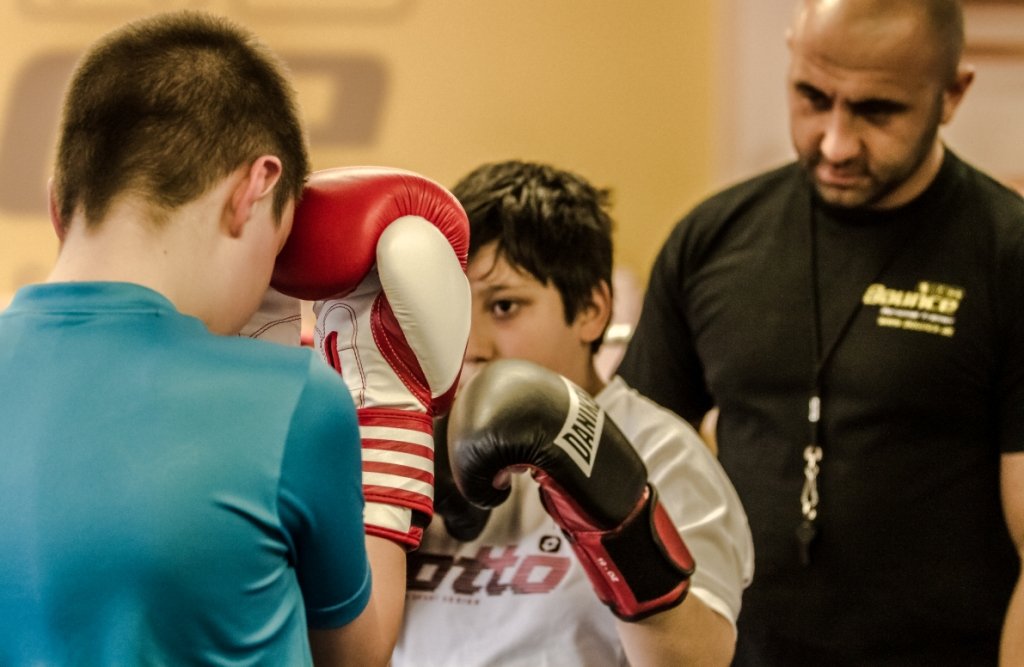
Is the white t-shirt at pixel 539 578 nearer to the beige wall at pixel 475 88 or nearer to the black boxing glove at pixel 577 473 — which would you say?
the black boxing glove at pixel 577 473

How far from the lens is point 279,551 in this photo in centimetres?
91

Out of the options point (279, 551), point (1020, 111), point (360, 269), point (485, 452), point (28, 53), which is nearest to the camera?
point (279, 551)

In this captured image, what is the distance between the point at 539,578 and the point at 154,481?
2.13ft

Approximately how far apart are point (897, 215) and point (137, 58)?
1.30 m

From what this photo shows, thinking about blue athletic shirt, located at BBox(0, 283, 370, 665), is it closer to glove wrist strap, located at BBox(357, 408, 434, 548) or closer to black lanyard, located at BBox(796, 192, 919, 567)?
glove wrist strap, located at BBox(357, 408, 434, 548)

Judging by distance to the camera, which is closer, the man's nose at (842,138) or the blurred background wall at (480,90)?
the man's nose at (842,138)

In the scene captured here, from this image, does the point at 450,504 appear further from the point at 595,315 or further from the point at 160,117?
the point at 160,117

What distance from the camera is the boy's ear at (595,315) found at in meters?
1.60

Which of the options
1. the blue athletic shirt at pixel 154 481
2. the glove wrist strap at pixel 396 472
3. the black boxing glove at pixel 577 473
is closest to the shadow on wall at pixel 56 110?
the black boxing glove at pixel 577 473

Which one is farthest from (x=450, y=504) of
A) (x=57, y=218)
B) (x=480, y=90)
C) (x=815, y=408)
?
(x=480, y=90)

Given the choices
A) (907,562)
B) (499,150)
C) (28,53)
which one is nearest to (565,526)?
(907,562)

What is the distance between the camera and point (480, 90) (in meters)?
3.41

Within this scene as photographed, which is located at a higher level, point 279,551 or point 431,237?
point 431,237

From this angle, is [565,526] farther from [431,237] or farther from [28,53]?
[28,53]
